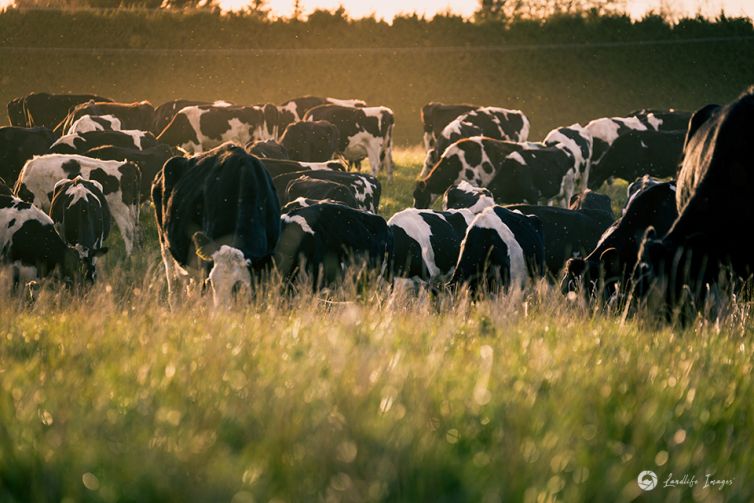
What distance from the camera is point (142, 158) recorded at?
2264 cm

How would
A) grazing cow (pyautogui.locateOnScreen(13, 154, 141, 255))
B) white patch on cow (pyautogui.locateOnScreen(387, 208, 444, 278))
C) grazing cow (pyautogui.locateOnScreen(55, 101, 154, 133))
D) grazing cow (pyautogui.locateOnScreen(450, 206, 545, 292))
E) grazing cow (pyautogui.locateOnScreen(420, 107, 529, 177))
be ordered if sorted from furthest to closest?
grazing cow (pyautogui.locateOnScreen(55, 101, 154, 133)), grazing cow (pyautogui.locateOnScreen(420, 107, 529, 177)), grazing cow (pyautogui.locateOnScreen(13, 154, 141, 255)), white patch on cow (pyautogui.locateOnScreen(387, 208, 444, 278)), grazing cow (pyautogui.locateOnScreen(450, 206, 545, 292))

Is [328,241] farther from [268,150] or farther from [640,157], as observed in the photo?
[640,157]

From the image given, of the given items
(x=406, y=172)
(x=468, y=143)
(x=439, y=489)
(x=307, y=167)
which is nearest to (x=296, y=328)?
(x=439, y=489)

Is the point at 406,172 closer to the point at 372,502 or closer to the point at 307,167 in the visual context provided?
the point at 307,167

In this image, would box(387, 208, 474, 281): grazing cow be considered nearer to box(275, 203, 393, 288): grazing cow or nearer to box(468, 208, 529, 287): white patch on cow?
box(468, 208, 529, 287): white patch on cow

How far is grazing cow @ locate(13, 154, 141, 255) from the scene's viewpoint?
19594mm

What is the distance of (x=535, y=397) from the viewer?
4188 mm

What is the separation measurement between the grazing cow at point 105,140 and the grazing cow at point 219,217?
12783mm

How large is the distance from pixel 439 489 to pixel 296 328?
263 centimetres

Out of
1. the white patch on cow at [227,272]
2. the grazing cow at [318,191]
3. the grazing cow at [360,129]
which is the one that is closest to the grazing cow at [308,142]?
the grazing cow at [360,129]

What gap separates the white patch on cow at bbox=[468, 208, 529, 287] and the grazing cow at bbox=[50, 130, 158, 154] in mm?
13585

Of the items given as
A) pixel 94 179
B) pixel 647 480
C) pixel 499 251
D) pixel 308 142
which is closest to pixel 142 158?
pixel 94 179

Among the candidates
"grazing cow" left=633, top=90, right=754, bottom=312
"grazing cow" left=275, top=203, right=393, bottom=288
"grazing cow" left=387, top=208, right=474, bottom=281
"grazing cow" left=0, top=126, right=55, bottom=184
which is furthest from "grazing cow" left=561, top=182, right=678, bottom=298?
"grazing cow" left=0, top=126, right=55, bottom=184

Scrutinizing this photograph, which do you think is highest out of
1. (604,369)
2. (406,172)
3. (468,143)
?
(604,369)
